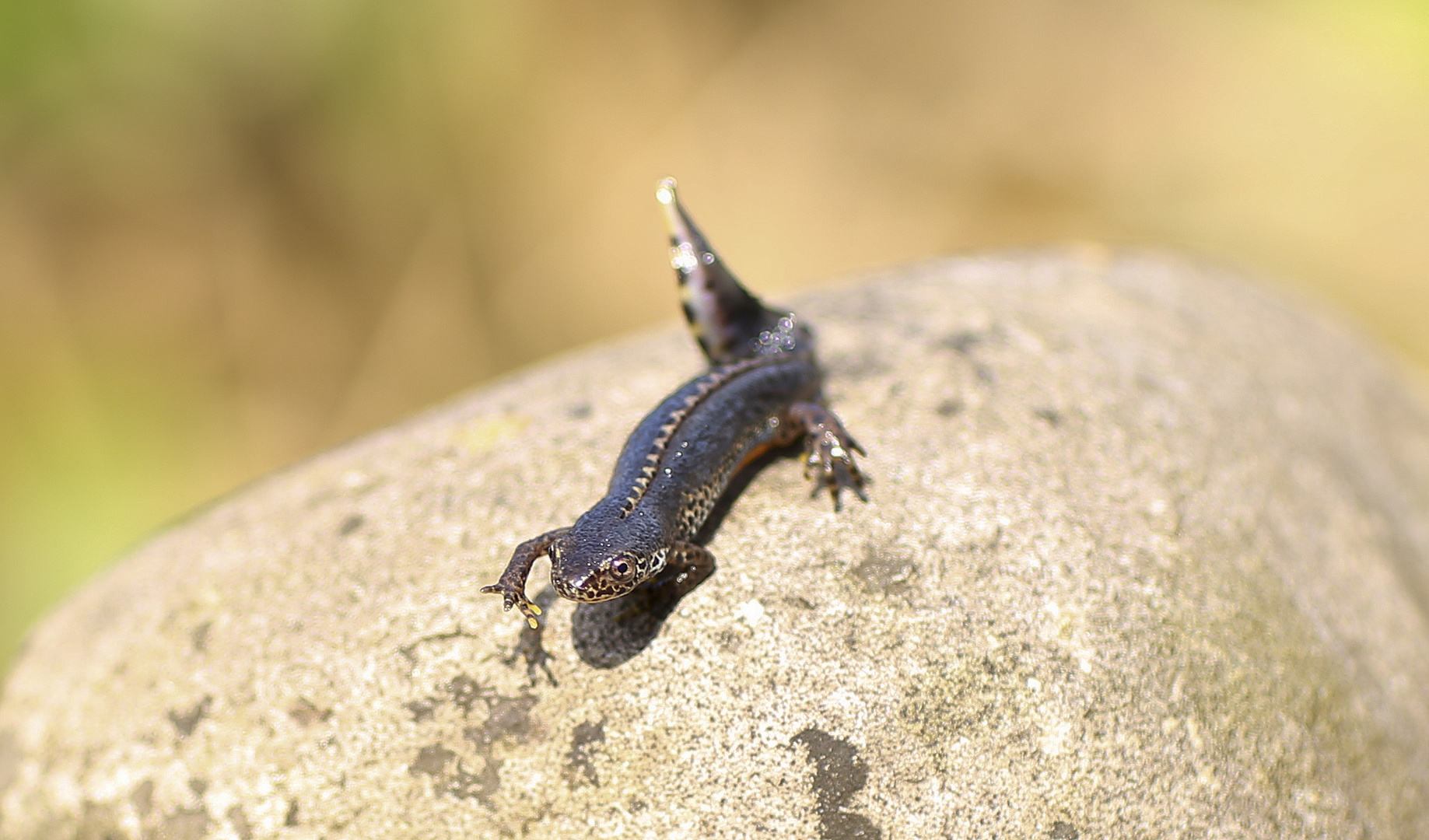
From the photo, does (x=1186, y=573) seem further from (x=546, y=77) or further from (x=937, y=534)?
(x=546, y=77)

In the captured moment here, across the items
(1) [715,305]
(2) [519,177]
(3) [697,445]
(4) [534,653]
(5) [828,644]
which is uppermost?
(2) [519,177]

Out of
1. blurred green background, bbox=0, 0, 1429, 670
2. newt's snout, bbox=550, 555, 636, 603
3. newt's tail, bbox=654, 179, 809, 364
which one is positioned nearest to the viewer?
newt's snout, bbox=550, 555, 636, 603

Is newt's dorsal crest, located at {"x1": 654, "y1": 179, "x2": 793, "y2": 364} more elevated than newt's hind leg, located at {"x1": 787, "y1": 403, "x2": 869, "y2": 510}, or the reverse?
newt's dorsal crest, located at {"x1": 654, "y1": 179, "x2": 793, "y2": 364}

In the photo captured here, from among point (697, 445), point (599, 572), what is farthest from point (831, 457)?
point (599, 572)

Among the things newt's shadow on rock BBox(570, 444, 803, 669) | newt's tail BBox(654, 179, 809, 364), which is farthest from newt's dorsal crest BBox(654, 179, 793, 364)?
newt's shadow on rock BBox(570, 444, 803, 669)

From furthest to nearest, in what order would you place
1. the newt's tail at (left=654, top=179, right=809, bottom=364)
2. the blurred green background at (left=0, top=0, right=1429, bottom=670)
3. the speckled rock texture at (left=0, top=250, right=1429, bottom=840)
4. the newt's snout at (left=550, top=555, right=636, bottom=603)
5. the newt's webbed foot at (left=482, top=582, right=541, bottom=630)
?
1. the blurred green background at (left=0, top=0, right=1429, bottom=670)
2. the newt's tail at (left=654, top=179, right=809, bottom=364)
3. the newt's webbed foot at (left=482, top=582, right=541, bottom=630)
4. the speckled rock texture at (left=0, top=250, right=1429, bottom=840)
5. the newt's snout at (left=550, top=555, right=636, bottom=603)

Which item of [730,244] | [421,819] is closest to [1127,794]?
[421,819]

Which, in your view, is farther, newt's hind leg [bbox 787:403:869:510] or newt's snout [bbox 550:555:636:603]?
newt's hind leg [bbox 787:403:869:510]

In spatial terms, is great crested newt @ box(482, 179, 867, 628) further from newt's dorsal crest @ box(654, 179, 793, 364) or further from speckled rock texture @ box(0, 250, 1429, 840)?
speckled rock texture @ box(0, 250, 1429, 840)

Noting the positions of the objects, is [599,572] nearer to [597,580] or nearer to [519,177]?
[597,580]
